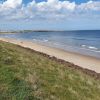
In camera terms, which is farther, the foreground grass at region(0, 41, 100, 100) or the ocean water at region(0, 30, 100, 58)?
the ocean water at region(0, 30, 100, 58)

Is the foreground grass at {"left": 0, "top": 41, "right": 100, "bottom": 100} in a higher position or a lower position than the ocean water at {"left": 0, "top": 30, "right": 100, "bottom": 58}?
higher

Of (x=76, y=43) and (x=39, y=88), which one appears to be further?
(x=76, y=43)

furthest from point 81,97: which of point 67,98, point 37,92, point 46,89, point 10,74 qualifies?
point 10,74

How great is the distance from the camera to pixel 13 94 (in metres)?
6.86

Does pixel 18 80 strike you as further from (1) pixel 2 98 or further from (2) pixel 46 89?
(1) pixel 2 98

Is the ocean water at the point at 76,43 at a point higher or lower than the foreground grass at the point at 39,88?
lower

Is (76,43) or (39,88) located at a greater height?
(39,88)

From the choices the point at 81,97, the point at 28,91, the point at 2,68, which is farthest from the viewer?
the point at 2,68

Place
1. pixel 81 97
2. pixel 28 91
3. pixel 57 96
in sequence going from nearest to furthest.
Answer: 1. pixel 28 91
2. pixel 57 96
3. pixel 81 97

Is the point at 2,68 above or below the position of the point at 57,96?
above

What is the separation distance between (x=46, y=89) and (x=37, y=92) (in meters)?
0.78

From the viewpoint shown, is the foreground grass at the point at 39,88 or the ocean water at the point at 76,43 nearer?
the foreground grass at the point at 39,88

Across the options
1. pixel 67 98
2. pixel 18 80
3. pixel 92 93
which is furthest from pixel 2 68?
pixel 92 93

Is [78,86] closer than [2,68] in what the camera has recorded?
No
